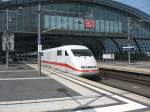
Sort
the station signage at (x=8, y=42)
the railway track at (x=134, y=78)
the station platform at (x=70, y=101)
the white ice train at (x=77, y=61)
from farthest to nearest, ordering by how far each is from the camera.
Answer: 1. the station signage at (x=8, y=42)
2. the white ice train at (x=77, y=61)
3. the railway track at (x=134, y=78)
4. the station platform at (x=70, y=101)

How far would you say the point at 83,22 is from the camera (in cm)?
6378

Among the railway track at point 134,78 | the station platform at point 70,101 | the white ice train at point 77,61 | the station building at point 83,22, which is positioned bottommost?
the railway track at point 134,78

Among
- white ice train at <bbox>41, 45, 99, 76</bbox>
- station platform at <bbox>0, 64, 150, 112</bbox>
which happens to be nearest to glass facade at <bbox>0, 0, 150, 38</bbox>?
white ice train at <bbox>41, 45, 99, 76</bbox>

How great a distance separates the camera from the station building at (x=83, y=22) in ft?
231

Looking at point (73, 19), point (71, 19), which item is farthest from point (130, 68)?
point (71, 19)

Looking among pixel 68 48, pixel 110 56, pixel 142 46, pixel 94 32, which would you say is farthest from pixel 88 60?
pixel 142 46

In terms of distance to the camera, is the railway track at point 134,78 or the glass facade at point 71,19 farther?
the glass facade at point 71,19

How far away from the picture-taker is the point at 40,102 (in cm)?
1186

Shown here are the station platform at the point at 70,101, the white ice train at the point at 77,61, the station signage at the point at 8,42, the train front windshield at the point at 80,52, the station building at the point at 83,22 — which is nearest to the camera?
the station platform at the point at 70,101

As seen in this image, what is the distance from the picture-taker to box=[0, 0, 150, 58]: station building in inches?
2768

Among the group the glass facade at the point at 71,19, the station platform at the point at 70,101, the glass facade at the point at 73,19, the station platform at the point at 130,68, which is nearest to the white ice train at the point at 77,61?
the station platform at the point at 130,68

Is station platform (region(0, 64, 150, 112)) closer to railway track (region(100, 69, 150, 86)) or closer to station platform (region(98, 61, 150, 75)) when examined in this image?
railway track (region(100, 69, 150, 86))

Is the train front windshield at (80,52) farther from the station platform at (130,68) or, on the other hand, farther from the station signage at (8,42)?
the station signage at (8,42)

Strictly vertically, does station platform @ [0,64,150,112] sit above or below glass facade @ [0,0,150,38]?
below
